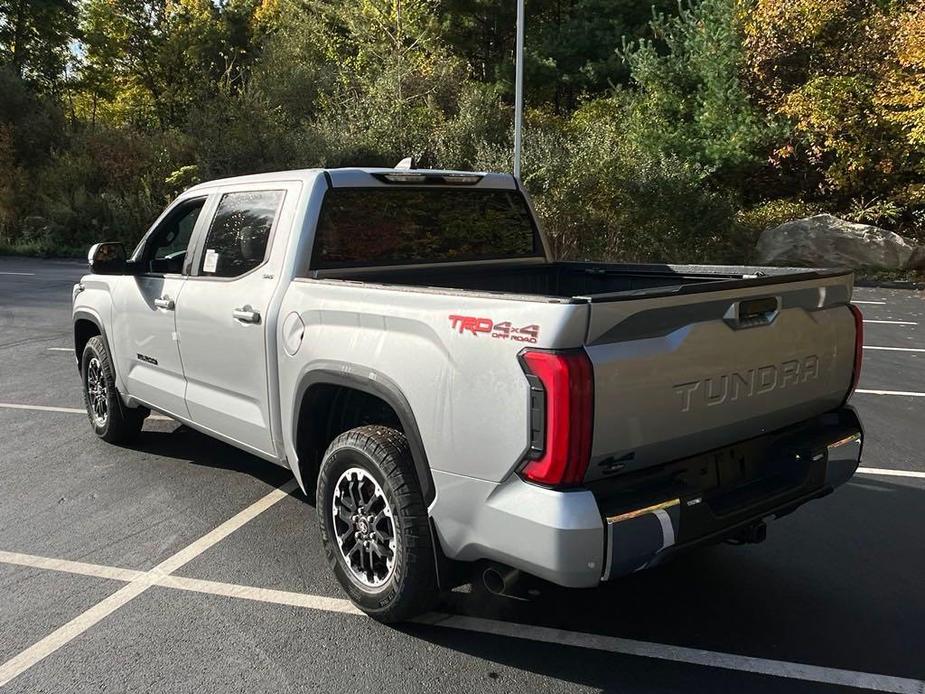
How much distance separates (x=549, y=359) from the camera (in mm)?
2486

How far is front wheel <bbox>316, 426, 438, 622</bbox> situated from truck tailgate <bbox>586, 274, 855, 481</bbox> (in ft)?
2.70

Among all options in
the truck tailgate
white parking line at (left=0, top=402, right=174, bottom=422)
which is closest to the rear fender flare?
the truck tailgate

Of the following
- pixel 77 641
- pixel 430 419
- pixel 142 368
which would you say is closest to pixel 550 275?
pixel 430 419

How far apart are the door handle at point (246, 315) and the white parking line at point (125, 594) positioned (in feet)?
3.97

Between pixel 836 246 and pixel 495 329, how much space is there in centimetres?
1694

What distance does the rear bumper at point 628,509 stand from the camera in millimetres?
2520

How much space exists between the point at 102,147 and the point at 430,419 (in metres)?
25.0

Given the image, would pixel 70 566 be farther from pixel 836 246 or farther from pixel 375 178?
pixel 836 246

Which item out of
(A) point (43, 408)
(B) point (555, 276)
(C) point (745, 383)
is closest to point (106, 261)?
(A) point (43, 408)

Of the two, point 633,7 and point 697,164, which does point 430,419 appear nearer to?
point 697,164

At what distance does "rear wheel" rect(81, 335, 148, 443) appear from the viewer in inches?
221

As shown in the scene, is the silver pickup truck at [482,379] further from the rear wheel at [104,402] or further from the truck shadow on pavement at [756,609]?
the rear wheel at [104,402]

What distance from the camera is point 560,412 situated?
248 cm

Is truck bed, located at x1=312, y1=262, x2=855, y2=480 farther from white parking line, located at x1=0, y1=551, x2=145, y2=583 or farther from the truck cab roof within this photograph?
white parking line, located at x1=0, y1=551, x2=145, y2=583
